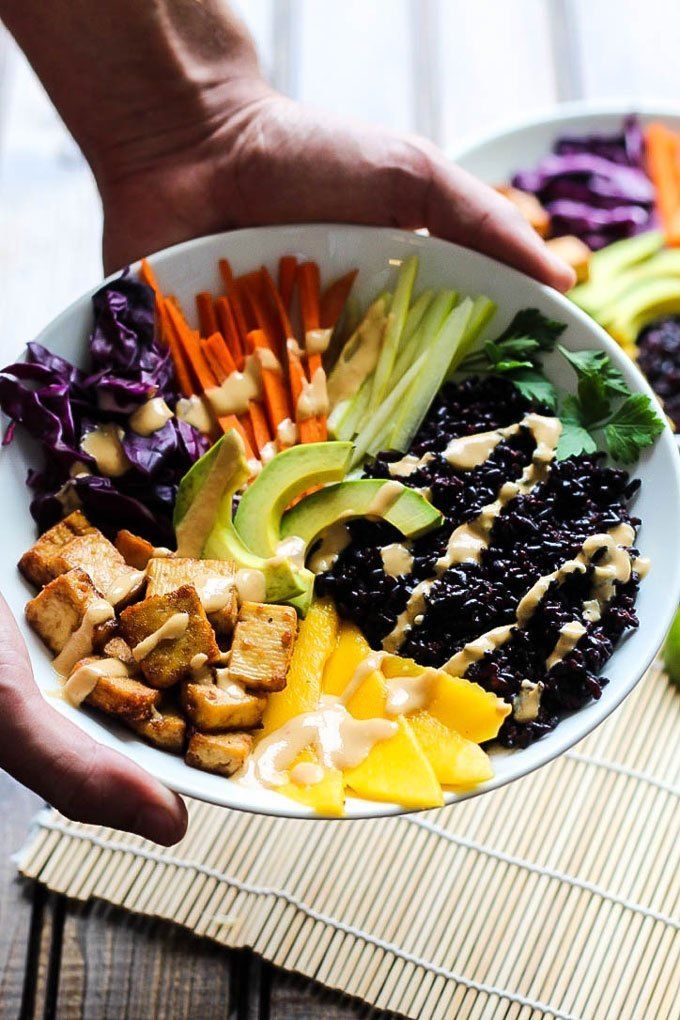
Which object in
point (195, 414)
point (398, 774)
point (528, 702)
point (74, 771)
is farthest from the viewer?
point (195, 414)

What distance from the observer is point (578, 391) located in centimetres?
300

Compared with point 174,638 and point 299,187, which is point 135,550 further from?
point 299,187

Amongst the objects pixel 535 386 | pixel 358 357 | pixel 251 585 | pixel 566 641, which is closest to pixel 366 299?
pixel 358 357

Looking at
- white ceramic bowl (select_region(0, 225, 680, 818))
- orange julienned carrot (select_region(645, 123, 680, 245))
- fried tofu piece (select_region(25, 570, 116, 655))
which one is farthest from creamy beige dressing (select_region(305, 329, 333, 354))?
orange julienned carrot (select_region(645, 123, 680, 245))

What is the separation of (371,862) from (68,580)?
49.6 inches

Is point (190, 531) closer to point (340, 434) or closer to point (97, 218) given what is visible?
point (340, 434)

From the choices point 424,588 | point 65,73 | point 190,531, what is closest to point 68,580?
point 190,531

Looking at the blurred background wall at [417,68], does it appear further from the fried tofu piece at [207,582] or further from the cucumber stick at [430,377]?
the fried tofu piece at [207,582]

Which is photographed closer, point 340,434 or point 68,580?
point 68,580

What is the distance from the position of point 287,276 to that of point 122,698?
142 centimetres

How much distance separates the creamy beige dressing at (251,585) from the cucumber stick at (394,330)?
687mm

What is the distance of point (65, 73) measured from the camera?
3.50 m

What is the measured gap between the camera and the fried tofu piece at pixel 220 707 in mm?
2463

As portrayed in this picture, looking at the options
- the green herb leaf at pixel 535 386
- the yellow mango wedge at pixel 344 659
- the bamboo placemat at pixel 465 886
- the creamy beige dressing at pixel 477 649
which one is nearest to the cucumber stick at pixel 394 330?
the green herb leaf at pixel 535 386
